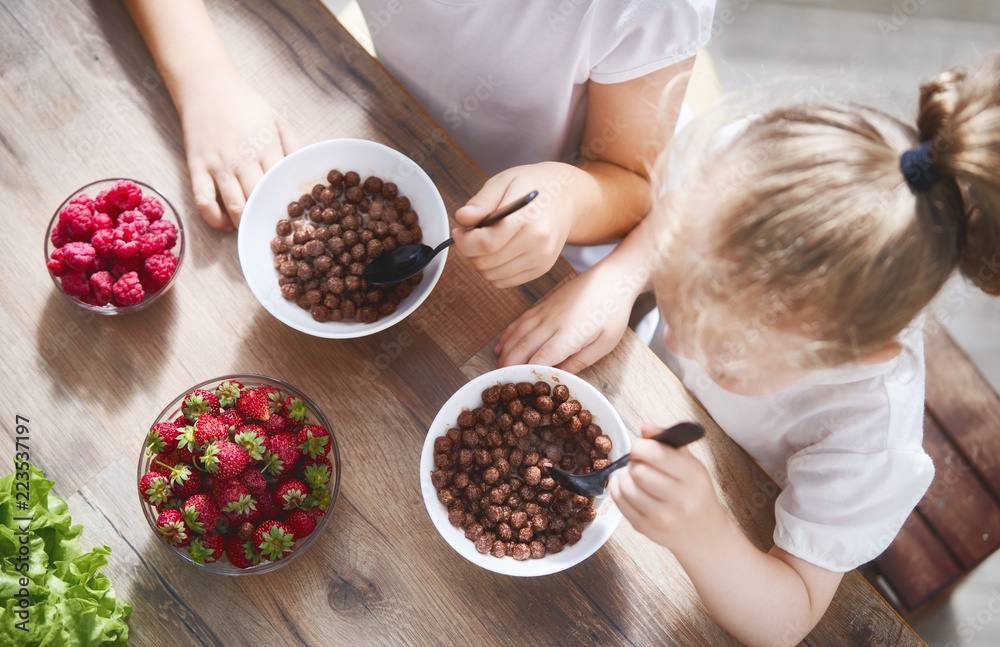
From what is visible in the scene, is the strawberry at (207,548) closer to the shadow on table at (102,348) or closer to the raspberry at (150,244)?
the shadow on table at (102,348)

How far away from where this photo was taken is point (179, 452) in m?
0.85

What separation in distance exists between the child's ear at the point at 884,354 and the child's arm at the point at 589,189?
42 cm

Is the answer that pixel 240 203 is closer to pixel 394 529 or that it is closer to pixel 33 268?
pixel 33 268

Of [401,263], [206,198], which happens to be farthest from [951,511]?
[206,198]

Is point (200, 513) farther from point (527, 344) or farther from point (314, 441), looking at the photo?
point (527, 344)

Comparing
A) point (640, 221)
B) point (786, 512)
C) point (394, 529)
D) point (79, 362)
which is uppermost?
point (79, 362)

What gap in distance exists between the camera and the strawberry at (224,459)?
805 mm

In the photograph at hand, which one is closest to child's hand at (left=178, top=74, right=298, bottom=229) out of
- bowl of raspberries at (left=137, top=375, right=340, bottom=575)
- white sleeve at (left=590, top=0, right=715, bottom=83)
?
bowl of raspberries at (left=137, top=375, right=340, bottom=575)

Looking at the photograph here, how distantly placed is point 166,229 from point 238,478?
0.40m

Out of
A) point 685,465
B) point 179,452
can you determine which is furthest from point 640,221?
point 179,452

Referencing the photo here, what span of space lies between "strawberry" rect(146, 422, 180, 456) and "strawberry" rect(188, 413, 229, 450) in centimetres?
3

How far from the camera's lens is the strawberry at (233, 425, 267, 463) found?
2.71 feet

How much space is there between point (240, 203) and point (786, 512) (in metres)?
0.94


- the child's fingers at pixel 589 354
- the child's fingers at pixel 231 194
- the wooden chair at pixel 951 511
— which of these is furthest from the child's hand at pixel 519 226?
the wooden chair at pixel 951 511
